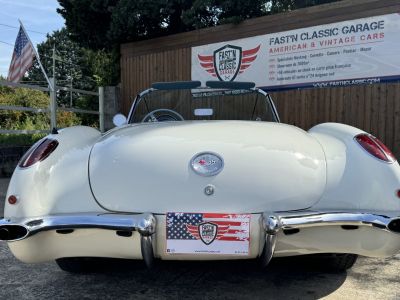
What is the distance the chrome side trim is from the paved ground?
573 mm

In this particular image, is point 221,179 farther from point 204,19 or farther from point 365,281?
point 204,19

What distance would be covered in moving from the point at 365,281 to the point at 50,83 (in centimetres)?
748

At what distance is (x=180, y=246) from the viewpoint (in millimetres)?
2377

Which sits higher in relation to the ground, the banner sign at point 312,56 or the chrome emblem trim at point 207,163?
the banner sign at point 312,56

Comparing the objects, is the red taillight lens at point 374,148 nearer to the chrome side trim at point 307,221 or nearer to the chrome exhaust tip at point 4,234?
the chrome side trim at point 307,221

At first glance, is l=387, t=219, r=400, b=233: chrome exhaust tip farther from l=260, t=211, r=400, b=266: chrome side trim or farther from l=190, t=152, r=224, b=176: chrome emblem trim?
l=190, t=152, r=224, b=176: chrome emblem trim

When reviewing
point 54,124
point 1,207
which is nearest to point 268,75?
point 54,124

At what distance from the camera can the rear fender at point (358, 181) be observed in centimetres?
256

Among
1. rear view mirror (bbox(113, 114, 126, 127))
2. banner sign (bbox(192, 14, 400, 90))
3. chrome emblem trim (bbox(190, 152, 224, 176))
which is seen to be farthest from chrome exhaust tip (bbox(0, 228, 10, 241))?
banner sign (bbox(192, 14, 400, 90))

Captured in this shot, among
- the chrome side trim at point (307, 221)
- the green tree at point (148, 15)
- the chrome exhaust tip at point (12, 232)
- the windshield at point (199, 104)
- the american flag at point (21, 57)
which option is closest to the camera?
the chrome side trim at point (307, 221)

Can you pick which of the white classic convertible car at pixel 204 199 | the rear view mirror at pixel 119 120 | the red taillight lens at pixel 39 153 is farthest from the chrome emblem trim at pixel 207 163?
the rear view mirror at pixel 119 120

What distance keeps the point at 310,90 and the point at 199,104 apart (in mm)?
4144

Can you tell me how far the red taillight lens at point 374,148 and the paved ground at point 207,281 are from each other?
0.85m

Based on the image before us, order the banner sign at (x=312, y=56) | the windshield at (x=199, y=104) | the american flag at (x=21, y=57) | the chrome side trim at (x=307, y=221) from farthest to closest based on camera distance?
1. the american flag at (x=21, y=57)
2. the banner sign at (x=312, y=56)
3. the windshield at (x=199, y=104)
4. the chrome side trim at (x=307, y=221)
